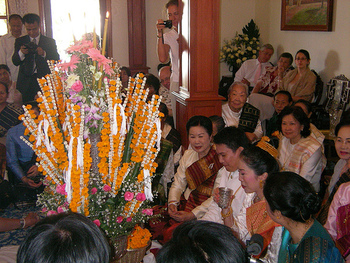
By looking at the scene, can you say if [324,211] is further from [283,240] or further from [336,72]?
[336,72]

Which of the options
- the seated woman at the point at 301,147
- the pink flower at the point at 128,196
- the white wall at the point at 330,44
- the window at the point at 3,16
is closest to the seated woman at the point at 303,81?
the white wall at the point at 330,44

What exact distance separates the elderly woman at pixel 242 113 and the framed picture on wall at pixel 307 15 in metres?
2.11

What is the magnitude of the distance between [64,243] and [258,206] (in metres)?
1.32

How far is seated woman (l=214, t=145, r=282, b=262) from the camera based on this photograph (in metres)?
1.96

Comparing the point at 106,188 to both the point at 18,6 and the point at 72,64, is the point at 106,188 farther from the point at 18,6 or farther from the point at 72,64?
the point at 18,6

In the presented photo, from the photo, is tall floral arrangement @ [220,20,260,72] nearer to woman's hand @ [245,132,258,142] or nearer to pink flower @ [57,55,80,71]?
woman's hand @ [245,132,258,142]

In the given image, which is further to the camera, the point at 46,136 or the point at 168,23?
the point at 168,23

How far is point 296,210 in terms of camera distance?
157 centimetres

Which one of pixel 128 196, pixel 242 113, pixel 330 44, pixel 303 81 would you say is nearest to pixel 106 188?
pixel 128 196

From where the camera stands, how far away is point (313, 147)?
3143 millimetres

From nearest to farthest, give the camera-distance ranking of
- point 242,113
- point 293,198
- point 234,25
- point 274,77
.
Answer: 1. point 293,198
2. point 242,113
3. point 274,77
4. point 234,25

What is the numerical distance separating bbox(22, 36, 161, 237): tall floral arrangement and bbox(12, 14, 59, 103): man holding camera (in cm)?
388

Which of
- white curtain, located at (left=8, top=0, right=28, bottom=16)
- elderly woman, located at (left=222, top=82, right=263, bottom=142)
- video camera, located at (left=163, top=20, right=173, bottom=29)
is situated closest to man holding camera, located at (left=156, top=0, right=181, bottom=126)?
video camera, located at (left=163, top=20, right=173, bottom=29)

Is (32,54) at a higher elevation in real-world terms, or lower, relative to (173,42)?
lower
